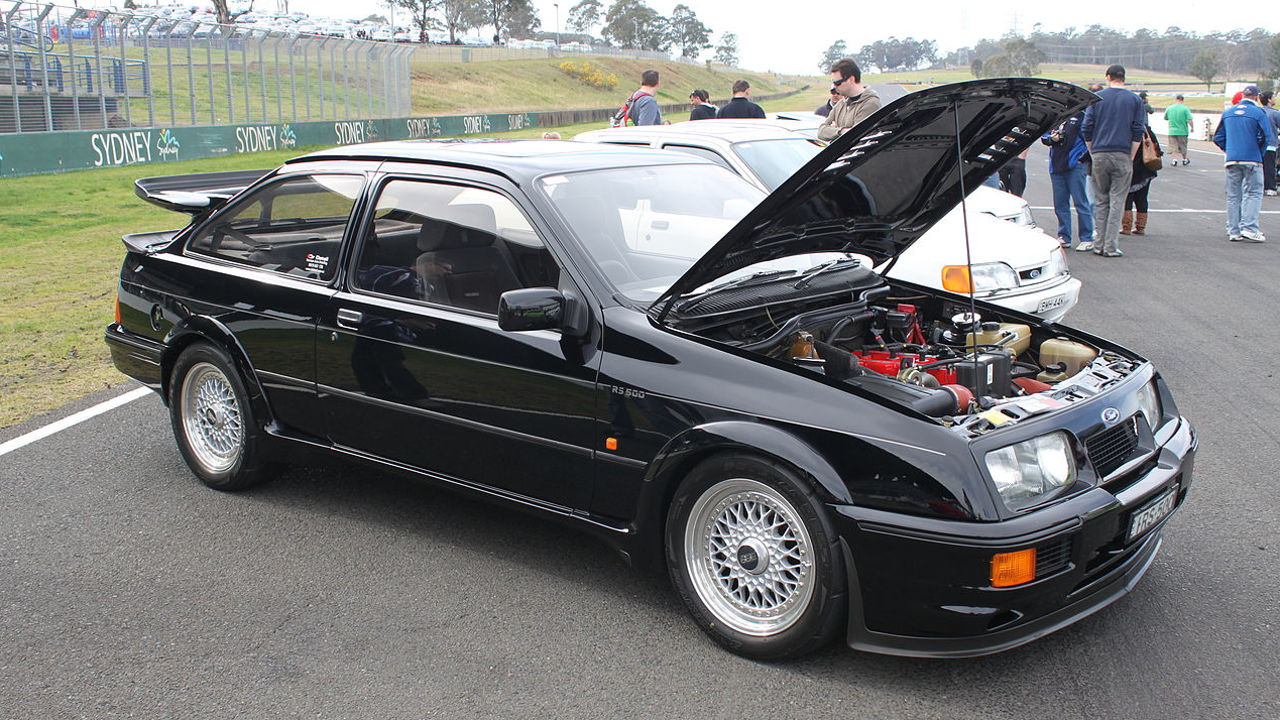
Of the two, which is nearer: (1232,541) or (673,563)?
(673,563)

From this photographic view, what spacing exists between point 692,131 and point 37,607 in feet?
21.2

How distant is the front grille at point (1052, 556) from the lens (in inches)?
120

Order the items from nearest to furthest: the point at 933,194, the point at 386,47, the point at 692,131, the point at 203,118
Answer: the point at 933,194
the point at 692,131
the point at 203,118
the point at 386,47

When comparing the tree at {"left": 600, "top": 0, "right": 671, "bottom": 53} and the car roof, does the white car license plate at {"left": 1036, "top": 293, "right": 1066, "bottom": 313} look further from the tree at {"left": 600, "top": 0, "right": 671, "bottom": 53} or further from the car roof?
the tree at {"left": 600, "top": 0, "right": 671, "bottom": 53}

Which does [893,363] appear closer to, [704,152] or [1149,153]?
[704,152]

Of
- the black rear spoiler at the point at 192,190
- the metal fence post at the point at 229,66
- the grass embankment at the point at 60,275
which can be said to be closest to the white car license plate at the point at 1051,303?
the black rear spoiler at the point at 192,190

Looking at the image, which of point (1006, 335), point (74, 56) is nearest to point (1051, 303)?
point (1006, 335)

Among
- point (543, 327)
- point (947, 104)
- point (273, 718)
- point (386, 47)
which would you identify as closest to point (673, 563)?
point (543, 327)

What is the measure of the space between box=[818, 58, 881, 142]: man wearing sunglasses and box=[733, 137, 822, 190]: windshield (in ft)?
2.07

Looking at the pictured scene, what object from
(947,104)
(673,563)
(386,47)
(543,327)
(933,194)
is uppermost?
(386,47)

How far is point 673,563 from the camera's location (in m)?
3.60

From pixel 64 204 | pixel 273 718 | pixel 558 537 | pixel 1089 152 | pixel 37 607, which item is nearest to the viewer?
pixel 273 718

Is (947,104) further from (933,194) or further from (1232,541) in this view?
(1232,541)

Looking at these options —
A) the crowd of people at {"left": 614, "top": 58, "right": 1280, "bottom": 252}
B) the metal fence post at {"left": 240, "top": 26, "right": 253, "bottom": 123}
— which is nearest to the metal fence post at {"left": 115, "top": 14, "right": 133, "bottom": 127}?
the metal fence post at {"left": 240, "top": 26, "right": 253, "bottom": 123}
